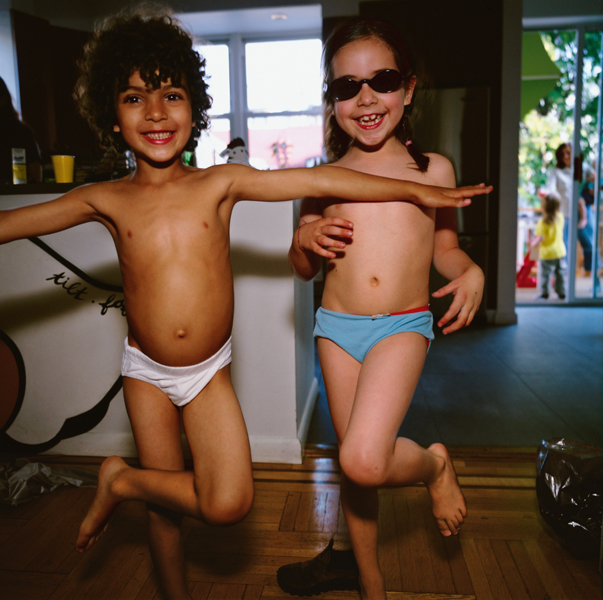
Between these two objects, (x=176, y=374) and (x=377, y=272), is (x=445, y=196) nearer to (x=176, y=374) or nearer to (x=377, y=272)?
(x=377, y=272)

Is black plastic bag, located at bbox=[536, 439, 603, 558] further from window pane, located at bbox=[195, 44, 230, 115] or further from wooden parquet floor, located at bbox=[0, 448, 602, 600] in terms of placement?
window pane, located at bbox=[195, 44, 230, 115]

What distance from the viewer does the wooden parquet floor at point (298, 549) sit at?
4.42ft

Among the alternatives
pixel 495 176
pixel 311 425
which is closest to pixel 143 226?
pixel 311 425

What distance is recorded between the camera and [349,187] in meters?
1.09

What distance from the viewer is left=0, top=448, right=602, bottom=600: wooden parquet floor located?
135 cm

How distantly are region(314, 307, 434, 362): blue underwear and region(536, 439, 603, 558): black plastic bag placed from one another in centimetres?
72

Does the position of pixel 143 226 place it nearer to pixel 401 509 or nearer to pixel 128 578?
pixel 128 578

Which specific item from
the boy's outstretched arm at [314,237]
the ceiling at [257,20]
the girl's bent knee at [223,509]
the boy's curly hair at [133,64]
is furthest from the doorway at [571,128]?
the girl's bent knee at [223,509]

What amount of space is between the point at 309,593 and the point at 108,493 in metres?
0.61

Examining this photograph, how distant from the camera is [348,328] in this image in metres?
1.21

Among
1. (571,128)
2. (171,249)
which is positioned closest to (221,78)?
(571,128)

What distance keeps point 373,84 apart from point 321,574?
128 cm

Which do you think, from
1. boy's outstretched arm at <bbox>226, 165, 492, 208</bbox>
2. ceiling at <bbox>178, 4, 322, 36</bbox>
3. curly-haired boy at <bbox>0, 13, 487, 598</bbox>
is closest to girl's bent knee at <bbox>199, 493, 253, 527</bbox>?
curly-haired boy at <bbox>0, 13, 487, 598</bbox>

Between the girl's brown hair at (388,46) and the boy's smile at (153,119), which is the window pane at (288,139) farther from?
the boy's smile at (153,119)
